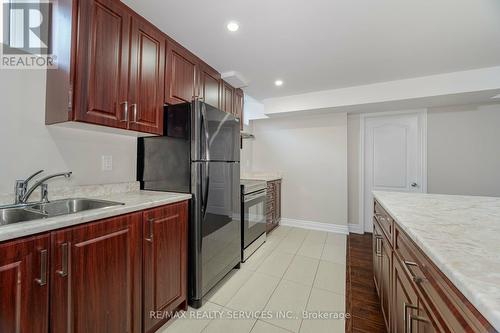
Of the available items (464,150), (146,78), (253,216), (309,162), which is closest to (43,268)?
(146,78)

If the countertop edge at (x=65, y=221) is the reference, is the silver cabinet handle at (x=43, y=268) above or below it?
below

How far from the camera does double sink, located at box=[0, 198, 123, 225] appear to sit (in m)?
1.19

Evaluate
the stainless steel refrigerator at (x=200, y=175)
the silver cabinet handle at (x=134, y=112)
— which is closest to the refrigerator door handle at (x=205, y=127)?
the stainless steel refrigerator at (x=200, y=175)

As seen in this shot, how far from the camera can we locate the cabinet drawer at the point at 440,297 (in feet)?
1.64

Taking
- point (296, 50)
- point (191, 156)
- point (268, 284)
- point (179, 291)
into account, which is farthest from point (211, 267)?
point (296, 50)

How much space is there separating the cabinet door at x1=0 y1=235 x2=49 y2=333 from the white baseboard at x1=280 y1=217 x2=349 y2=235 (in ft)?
11.7

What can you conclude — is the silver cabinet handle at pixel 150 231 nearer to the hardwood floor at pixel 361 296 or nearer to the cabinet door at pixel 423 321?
the cabinet door at pixel 423 321

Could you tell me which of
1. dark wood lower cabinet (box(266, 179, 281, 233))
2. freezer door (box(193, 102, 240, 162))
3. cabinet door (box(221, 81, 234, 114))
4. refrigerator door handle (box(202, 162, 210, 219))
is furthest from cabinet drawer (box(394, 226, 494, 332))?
dark wood lower cabinet (box(266, 179, 281, 233))

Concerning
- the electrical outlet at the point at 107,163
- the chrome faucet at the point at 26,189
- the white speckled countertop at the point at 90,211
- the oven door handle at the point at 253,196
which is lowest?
the oven door handle at the point at 253,196

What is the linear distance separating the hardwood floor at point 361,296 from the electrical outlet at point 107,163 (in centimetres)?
231

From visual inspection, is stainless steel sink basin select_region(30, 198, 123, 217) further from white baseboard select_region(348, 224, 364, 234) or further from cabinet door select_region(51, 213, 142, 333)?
white baseboard select_region(348, 224, 364, 234)

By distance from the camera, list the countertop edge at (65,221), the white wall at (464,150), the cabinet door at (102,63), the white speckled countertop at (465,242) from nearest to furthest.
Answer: the white speckled countertop at (465,242) < the countertop edge at (65,221) < the cabinet door at (102,63) < the white wall at (464,150)

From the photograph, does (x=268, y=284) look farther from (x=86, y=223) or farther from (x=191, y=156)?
(x=86, y=223)

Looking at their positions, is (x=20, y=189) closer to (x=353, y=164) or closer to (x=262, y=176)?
(x=262, y=176)
